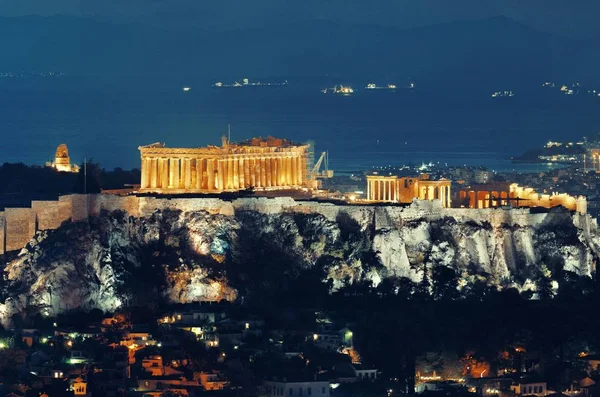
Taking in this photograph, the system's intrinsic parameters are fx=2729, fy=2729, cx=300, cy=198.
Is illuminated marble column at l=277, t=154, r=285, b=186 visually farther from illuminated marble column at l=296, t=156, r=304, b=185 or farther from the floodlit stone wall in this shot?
the floodlit stone wall

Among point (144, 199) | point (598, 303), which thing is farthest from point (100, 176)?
point (598, 303)

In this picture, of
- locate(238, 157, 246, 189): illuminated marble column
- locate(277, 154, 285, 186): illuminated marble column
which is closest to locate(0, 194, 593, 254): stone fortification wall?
locate(238, 157, 246, 189): illuminated marble column

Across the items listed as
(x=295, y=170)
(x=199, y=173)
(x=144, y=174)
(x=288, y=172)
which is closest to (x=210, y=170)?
(x=199, y=173)

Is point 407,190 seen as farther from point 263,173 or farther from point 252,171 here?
point 252,171

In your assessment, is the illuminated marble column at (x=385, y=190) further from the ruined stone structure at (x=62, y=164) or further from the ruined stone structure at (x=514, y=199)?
the ruined stone structure at (x=62, y=164)

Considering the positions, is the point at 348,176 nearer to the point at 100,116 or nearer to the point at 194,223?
the point at 194,223

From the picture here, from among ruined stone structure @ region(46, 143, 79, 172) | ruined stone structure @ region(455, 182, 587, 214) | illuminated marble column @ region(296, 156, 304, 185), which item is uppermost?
ruined stone structure @ region(46, 143, 79, 172)
